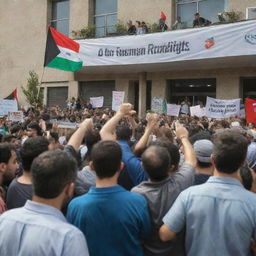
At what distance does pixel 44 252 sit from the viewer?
5.84ft

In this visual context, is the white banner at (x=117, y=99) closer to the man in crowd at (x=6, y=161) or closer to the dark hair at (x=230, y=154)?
the man in crowd at (x=6, y=161)

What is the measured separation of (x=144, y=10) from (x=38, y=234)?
1709 centimetres

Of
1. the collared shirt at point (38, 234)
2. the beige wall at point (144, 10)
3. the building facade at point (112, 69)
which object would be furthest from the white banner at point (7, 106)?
the collared shirt at point (38, 234)

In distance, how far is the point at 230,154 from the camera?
233 centimetres

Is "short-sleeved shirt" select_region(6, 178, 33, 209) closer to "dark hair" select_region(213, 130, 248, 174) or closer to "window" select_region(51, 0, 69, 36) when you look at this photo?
"dark hair" select_region(213, 130, 248, 174)

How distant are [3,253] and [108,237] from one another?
0.74 metres

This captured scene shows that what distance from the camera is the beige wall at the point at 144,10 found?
17.2 metres

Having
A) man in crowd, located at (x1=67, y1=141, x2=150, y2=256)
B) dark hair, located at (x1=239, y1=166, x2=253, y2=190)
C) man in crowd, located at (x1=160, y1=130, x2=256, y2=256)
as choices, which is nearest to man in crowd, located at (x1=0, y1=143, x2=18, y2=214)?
man in crowd, located at (x1=67, y1=141, x2=150, y2=256)

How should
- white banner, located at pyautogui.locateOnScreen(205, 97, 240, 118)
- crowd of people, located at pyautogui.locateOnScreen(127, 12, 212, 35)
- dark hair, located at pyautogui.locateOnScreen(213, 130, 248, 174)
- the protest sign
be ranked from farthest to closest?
the protest sign
crowd of people, located at pyautogui.locateOnScreen(127, 12, 212, 35)
white banner, located at pyautogui.locateOnScreen(205, 97, 240, 118)
dark hair, located at pyautogui.locateOnScreen(213, 130, 248, 174)

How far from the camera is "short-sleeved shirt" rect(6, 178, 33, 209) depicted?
2924mm

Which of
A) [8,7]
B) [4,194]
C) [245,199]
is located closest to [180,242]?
[245,199]

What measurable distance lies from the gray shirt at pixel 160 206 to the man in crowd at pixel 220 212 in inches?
5.7

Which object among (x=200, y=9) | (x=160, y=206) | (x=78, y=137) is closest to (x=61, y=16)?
(x=200, y=9)

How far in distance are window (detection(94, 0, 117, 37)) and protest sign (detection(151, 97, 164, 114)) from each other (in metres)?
4.41
